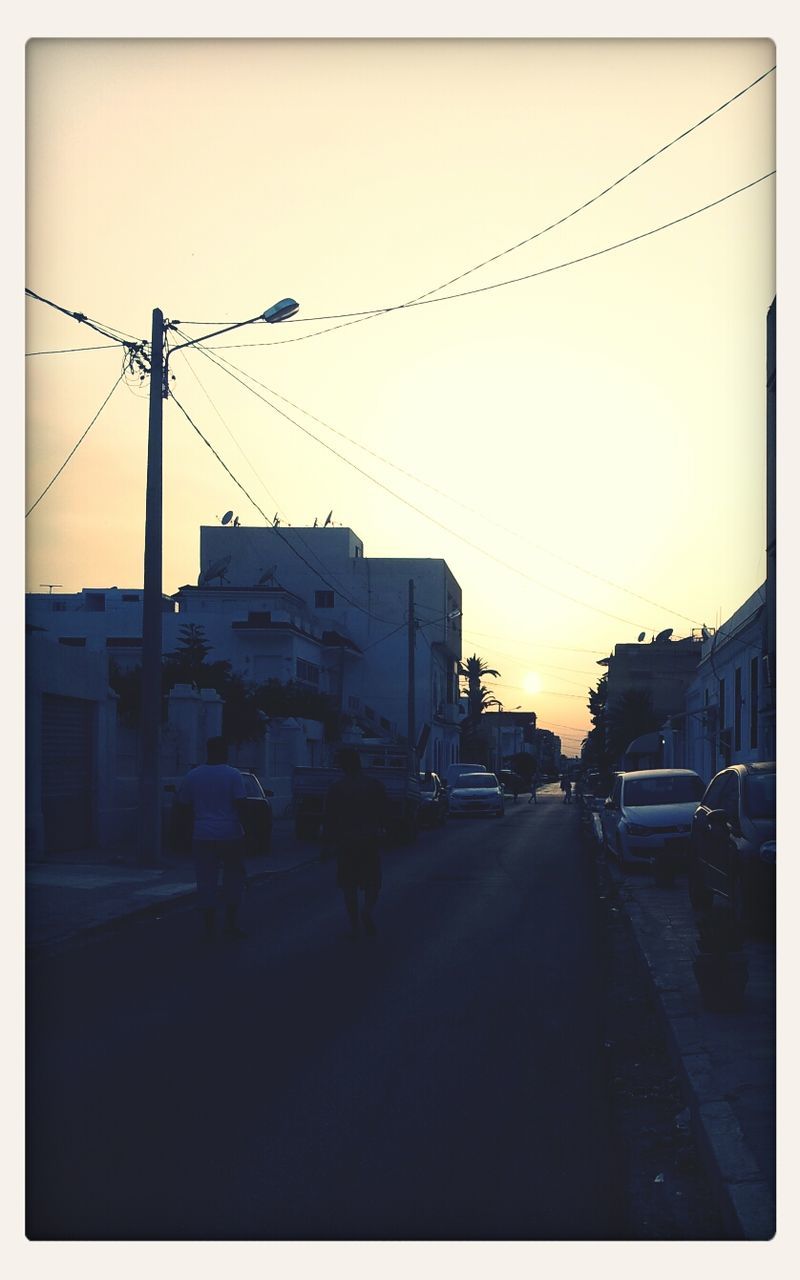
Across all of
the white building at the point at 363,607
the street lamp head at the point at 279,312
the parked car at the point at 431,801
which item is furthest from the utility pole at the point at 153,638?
the white building at the point at 363,607

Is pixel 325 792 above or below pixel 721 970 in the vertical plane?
below

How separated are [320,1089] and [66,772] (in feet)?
57.9

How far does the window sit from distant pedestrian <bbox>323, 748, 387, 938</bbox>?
39.5 m

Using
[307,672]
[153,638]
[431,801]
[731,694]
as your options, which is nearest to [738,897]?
[153,638]

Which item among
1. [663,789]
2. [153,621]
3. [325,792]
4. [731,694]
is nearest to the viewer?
[153,621]

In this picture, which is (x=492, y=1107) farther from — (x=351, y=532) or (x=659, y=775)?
(x=351, y=532)

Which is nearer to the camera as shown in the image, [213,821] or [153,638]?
[213,821]

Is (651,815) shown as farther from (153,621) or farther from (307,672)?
(307,672)

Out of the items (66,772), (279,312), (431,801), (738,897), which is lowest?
(431,801)

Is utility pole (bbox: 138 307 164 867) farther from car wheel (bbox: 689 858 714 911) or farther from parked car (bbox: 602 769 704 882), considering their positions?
car wheel (bbox: 689 858 714 911)

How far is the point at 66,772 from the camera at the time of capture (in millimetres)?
23891

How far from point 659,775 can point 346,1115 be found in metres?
17.0

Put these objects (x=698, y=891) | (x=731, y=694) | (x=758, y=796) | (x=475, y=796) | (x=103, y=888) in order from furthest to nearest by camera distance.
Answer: (x=475, y=796) → (x=731, y=694) → (x=103, y=888) → (x=698, y=891) → (x=758, y=796)

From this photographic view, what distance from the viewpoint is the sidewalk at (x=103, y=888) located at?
13.7 meters
